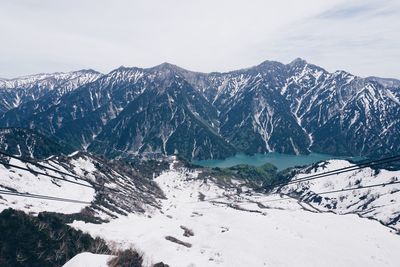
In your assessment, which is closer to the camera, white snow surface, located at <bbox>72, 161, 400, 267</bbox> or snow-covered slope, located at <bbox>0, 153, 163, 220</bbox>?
white snow surface, located at <bbox>72, 161, 400, 267</bbox>

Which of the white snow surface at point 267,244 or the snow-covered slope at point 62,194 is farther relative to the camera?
the snow-covered slope at point 62,194

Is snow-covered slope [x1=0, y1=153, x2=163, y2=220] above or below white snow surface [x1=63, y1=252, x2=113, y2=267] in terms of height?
below

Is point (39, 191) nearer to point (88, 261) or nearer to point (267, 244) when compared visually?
point (267, 244)

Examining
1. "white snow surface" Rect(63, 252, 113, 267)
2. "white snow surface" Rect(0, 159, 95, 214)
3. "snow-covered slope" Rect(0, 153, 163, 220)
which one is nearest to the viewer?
"white snow surface" Rect(63, 252, 113, 267)

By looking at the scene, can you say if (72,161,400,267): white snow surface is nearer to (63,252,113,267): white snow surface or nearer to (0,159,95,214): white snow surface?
(63,252,113,267): white snow surface

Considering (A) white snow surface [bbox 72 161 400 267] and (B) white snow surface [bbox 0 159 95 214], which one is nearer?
(A) white snow surface [bbox 72 161 400 267]

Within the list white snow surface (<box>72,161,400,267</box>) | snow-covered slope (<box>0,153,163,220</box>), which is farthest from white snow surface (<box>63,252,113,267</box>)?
snow-covered slope (<box>0,153,163,220</box>)

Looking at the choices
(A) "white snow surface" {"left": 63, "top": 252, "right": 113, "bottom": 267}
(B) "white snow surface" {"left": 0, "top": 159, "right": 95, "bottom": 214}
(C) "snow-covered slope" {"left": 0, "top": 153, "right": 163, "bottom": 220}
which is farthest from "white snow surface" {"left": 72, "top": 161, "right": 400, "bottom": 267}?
(B) "white snow surface" {"left": 0, "top": 159, "right": 95, "bottom": 214}

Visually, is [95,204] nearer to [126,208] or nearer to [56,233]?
[126,208]

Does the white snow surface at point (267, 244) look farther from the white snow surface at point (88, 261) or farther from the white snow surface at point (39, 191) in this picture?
the white snow surface at point (39, 191)

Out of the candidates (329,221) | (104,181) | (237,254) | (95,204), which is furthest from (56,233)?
(104,181)

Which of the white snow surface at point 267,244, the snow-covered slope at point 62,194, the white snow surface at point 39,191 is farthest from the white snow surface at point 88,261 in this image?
the white snow surface at point 39,191

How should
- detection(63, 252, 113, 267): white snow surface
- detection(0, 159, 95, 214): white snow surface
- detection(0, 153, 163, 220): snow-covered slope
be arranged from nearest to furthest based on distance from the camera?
detection(63, 252, 113, 267): white snow surface
detection(0, 159, 95, 214): white snow surface
detection(0, 153, 163, 220): snow-covered slope
